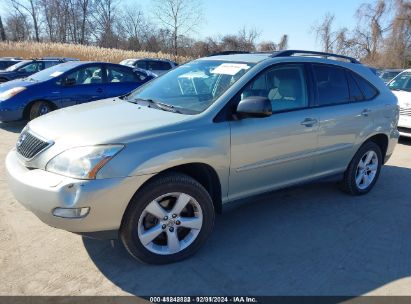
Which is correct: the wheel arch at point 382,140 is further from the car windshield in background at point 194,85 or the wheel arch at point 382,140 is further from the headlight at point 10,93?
the headlight at point 10,93

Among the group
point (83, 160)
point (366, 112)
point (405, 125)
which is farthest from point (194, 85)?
point (405, 125)

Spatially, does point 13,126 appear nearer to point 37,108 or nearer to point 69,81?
point 37,108

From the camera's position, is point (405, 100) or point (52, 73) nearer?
point (405, 100)

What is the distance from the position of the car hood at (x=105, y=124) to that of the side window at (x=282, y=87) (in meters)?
0.88

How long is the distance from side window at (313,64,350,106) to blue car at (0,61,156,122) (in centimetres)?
594

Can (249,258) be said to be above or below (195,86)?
below

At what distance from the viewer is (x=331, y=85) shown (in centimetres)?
449

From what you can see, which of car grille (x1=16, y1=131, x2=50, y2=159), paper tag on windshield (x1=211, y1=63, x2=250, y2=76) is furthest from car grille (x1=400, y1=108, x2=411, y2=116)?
car grille (x1=16, y1=131, x2=50, y2=159)

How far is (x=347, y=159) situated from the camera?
475 centimetres

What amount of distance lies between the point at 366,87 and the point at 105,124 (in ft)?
11.0

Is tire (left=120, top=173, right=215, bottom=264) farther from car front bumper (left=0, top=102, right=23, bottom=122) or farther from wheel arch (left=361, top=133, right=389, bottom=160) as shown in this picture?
car front bumper (left=0, top=102, right=23, bottom=122)

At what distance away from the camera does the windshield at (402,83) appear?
9.20 meters

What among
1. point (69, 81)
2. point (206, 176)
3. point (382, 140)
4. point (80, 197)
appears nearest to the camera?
point (80, 197)

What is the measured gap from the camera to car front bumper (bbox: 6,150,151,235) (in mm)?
2777
